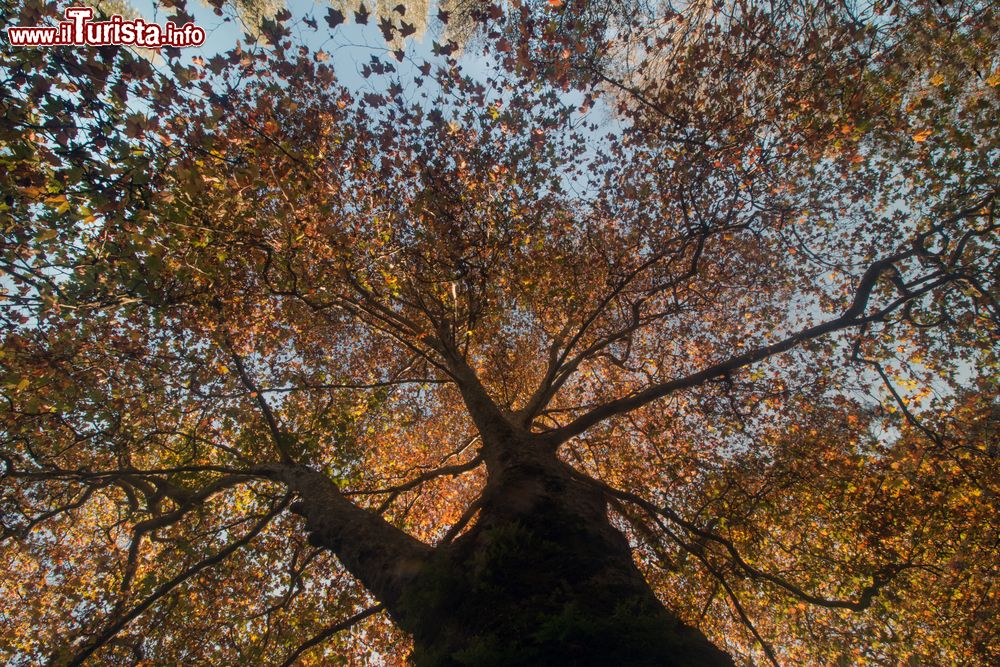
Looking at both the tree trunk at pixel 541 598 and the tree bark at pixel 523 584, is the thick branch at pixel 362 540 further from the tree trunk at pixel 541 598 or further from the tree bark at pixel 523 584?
the tree trunk at pixel 541 598

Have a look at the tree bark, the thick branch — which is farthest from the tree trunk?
the thick branch

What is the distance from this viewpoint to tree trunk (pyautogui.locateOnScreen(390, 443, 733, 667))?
3.04 metres

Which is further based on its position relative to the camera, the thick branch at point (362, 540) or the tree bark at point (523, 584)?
the thick branch at point (362, 540)

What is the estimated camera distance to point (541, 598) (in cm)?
355

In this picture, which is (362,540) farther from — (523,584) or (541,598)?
(541,598)

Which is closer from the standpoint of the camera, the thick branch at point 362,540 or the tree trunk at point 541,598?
the tree trunk at point 541,598

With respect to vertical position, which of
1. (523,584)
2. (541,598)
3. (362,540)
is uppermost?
(362,540)

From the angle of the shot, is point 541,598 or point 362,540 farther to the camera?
point 362,540

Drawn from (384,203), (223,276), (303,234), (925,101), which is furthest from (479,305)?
(925,101)

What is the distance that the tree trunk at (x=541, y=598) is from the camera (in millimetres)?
3035

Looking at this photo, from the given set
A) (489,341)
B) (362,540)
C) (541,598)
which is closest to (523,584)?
(541,598)

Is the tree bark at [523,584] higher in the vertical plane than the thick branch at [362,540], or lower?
lower

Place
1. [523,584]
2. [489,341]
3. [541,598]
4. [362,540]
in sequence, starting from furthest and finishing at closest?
[489,341]
[362,540]
[523,584]
[541,598]

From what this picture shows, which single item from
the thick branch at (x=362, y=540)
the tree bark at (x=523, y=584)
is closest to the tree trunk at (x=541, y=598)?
the tree bark at (x=523, y=584)
